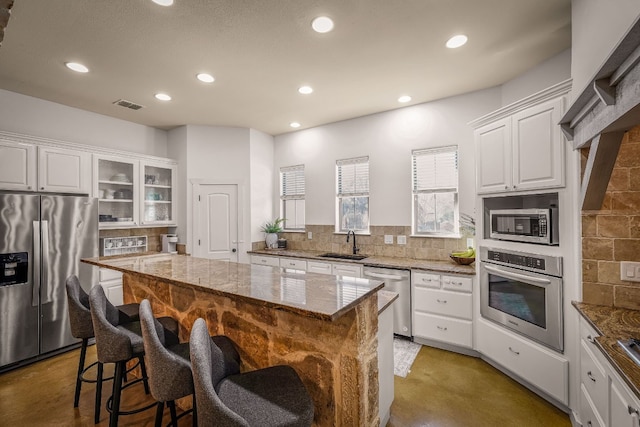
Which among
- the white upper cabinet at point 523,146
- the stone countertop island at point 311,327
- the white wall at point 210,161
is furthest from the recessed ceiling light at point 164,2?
the white wall at point 210,161

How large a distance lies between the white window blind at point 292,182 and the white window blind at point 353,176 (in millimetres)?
784

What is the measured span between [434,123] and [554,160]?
1.77 metres

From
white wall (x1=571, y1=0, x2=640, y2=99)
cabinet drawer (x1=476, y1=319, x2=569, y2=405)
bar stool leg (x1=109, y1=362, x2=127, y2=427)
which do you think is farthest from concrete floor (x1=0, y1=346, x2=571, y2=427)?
white wall (x1=571, y1=0, x2=640, y2=99)

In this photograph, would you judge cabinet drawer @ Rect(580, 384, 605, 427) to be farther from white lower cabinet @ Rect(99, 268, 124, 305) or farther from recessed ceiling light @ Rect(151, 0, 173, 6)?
white lower cabinet @ Rect(99, 268, 124, 305)

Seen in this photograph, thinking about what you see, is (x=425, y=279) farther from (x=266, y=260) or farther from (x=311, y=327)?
(x=266, y=260)

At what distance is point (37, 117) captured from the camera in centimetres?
362

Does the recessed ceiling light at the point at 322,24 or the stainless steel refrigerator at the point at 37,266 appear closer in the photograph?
the recessed ceiling light at the point at 322,24

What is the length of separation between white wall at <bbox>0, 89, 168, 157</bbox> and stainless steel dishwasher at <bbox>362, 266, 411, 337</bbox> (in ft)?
13.6

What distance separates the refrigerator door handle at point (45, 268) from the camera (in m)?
3.12

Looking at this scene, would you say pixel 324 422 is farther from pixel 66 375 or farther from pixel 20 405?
pixel 66 375

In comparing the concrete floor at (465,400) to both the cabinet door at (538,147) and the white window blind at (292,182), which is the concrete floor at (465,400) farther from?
the white window blind at (292,182)

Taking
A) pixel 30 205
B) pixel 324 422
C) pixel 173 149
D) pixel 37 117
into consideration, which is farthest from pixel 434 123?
pixel 37 117

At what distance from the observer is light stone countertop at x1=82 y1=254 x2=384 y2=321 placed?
1.29 meters

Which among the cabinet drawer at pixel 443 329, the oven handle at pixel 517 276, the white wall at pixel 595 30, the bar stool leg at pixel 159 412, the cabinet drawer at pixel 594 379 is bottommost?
the cabinet drawer at pixel 443 329
